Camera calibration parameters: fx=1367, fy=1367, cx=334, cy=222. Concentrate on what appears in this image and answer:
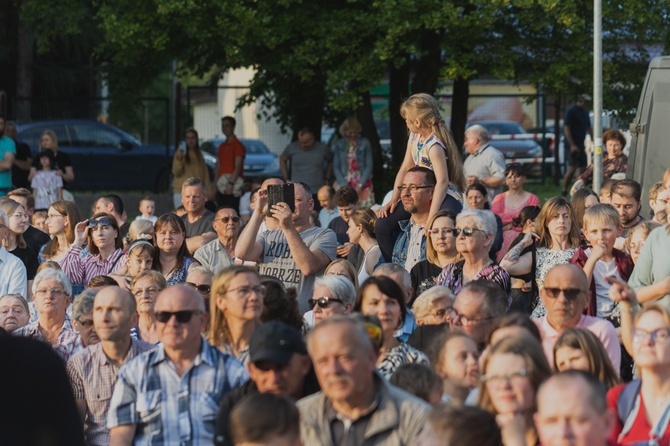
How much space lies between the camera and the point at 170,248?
10836mm

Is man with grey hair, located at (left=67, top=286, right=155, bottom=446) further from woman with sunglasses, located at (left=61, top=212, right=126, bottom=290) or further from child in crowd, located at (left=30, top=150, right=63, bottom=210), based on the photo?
child in crowd, located at (left=30, top=150, right=63, bottom=210)

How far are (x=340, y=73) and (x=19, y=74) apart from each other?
1497 cm

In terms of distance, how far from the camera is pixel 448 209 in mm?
10016

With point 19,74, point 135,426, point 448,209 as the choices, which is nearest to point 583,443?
point 135,426

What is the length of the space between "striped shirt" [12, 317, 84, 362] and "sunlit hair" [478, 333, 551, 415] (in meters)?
3.14

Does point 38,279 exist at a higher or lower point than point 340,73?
lower

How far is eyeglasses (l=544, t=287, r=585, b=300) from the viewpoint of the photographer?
7676 mm

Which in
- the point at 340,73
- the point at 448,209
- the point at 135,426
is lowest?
the point at 135,426

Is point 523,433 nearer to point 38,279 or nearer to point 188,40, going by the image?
point 38,279

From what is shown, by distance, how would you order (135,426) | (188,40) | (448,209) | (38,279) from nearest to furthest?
(135,426) < (38,279) < (448,209) < (188,40)

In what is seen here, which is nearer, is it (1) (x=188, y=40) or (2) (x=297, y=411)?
(2) (x=297, y=411)

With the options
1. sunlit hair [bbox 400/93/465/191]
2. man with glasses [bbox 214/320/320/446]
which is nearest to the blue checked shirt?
man with glasses [bbox 214/320/320/446]

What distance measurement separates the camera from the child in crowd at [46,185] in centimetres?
1862

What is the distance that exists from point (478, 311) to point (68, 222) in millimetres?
5998
